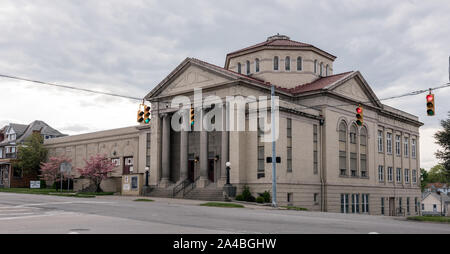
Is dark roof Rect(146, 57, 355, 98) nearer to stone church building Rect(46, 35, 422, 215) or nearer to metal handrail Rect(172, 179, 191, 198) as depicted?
stone church building Rect(46, 35, 422, 215)

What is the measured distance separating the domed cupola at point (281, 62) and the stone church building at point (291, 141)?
0.38ft

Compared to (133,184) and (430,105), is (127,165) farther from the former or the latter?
(430,105)

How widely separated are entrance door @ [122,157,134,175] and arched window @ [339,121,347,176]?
27.6m

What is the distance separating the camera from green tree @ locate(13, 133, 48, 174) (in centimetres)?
7425

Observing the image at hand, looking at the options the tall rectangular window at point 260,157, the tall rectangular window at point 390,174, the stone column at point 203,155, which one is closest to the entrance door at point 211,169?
the stone column at point 203,155

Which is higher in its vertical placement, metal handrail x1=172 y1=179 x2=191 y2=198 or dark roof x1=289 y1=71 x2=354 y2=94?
dark roof x1=289 y1=71 x2=354 y2=94

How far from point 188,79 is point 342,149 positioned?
18.2 metres

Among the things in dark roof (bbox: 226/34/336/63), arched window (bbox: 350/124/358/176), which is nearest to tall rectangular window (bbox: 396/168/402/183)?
arched window (bbox: 350/124/358/176)

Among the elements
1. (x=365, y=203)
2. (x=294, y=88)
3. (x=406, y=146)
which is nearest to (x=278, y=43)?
(x=294, y=88)

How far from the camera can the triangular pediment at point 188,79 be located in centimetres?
4756
